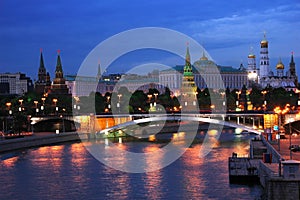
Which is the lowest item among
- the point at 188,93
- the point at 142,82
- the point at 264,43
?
the point at 188,93

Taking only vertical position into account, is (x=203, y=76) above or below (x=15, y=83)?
below

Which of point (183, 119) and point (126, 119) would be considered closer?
point (183, 119)

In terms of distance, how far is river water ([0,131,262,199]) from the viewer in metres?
22.6

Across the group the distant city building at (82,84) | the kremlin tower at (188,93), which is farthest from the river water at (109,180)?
the distant city building at (82,84)

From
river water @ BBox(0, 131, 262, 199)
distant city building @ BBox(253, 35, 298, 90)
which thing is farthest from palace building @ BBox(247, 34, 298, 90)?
river water @ BBox(0, 131, 262, 199)

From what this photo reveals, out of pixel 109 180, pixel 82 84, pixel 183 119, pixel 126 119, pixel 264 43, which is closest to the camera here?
pixel 109 180

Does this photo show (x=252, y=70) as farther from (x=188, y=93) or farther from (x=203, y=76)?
Answer: (x=188, y=93)

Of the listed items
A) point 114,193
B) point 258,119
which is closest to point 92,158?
point 114,193

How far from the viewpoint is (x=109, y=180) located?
26.0m

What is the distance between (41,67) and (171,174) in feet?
311

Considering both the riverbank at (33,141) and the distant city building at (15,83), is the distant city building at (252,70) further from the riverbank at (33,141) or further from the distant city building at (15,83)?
the riverbank at (33,141)

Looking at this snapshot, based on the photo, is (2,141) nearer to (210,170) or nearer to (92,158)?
(92,158)

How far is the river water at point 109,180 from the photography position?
2264 centimetres

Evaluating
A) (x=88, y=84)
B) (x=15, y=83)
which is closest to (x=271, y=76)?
(x=88, y=84)
